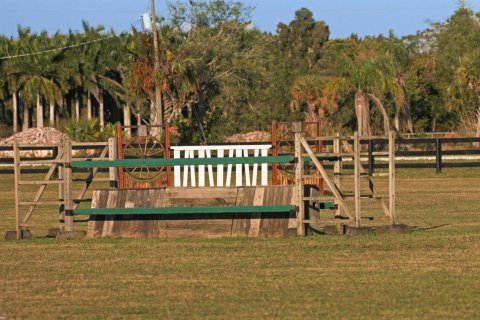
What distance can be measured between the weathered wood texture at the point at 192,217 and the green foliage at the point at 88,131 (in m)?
36.6

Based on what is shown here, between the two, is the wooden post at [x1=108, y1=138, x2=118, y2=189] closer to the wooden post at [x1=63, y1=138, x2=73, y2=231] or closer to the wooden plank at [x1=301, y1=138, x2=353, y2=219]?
the wooden post at [x1=63, y1=138, x2=73, y2=231]

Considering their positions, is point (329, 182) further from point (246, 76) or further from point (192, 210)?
point (246, 76)

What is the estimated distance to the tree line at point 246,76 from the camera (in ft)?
203

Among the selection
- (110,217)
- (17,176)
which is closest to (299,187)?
(110,217)

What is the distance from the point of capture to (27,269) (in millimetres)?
14453

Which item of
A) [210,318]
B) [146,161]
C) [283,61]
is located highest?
[283,61]

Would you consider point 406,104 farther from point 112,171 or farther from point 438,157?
point 112,171

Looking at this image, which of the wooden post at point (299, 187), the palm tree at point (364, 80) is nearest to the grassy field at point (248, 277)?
the wooden post at point (299, 187)

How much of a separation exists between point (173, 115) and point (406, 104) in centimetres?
1492

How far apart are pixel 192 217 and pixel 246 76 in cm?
6560

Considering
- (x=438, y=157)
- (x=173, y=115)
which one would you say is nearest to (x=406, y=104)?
(x=173, y=115)

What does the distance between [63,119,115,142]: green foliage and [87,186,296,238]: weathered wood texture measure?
36583 millimetres

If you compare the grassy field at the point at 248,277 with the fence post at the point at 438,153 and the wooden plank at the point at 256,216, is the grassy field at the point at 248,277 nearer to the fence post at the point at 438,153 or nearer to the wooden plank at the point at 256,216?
the wooden plank at the point at 256,216

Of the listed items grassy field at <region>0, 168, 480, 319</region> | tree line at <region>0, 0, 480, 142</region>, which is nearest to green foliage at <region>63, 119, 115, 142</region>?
tree line at <region>0, 0, 480, 142</region>
